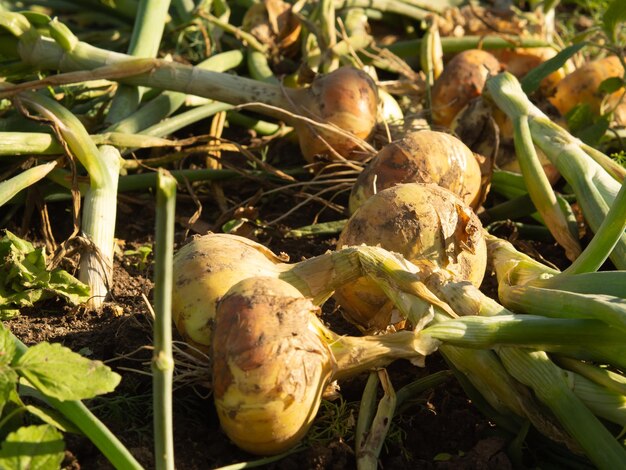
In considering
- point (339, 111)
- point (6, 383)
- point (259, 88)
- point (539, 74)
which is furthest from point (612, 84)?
point (6, 383)

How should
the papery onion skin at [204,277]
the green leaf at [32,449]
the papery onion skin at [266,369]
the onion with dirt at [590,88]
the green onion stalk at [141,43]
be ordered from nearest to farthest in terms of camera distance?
the green leaf at [32,449]
the papery onion skin at [266,369]
the papery onion skin at [204,277]
the green onion stalk at [141,43]
the onion with dirt at [590,88]

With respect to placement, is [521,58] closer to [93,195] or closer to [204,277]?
[93,195]

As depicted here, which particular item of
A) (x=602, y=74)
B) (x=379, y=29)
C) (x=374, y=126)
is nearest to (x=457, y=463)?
(x=374, y=126)

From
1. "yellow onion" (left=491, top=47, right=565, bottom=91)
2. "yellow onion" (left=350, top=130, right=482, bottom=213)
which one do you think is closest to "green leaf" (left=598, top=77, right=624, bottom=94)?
"yellow onion" (left=491, top=47, right=565, bottom=91)

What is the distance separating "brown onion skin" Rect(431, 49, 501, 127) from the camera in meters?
3.08

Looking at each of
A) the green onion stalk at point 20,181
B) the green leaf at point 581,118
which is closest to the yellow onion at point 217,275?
the green onion stalk at point 20,181

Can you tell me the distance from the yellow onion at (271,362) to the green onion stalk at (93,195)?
675 millimetres

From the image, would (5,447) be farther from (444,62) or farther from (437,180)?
(444,62)

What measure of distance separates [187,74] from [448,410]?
1462mm

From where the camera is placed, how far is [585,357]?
5.94 ft

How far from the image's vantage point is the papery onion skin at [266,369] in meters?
1.59

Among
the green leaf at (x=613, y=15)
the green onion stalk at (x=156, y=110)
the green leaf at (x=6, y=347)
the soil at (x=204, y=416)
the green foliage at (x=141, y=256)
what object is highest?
the green leaf at (x=613, y=15)

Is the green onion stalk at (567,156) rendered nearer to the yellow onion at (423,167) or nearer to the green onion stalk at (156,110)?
the yellow onion at (423,167)

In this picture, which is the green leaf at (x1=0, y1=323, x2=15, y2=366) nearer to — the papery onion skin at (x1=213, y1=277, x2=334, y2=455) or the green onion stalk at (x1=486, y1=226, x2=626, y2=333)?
the papery onion skin at (x1=213, y1=277, x2=334, y2=455)
